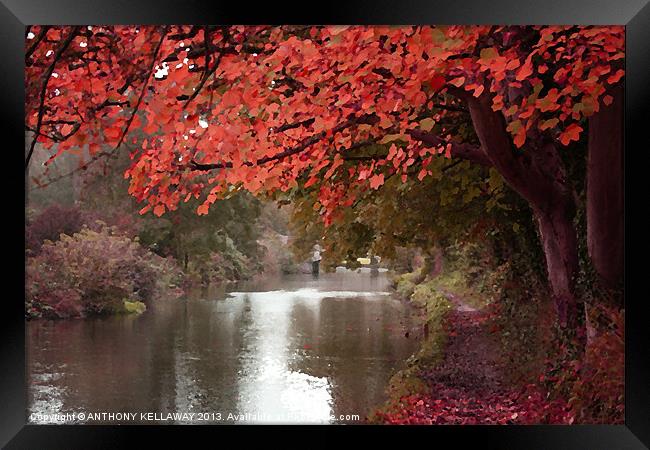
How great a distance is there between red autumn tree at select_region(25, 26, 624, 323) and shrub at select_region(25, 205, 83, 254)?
649 mm

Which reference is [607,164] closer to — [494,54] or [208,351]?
[494,54]

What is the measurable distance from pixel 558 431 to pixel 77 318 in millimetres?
4558

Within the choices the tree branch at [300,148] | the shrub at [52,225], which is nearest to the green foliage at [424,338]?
the tree branch at [300,148]

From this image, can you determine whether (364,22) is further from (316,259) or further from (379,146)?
(316,259)

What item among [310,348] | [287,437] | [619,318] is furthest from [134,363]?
[619,318]

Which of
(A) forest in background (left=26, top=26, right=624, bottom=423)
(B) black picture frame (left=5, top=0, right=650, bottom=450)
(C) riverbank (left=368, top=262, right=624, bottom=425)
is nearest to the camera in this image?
(B) black picture frame (left=5, top=0, right=650, bottom=450)

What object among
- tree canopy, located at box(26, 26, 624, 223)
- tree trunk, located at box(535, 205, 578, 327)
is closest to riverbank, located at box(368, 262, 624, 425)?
tree trunk, located at box(535, 205, 578, 327)

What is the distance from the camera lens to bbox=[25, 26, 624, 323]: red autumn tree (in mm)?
3621

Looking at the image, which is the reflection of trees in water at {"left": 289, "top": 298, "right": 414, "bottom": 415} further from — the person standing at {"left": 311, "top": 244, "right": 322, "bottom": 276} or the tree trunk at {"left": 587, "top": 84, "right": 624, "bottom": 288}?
the tree trunk at {"left": 587, "top": 84, "right": 624, "bottom": 288}

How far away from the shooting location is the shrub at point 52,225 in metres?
4.26

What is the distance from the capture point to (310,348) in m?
6.83

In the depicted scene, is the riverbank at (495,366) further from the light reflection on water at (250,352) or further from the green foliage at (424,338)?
the light reflection on water at (250,352)

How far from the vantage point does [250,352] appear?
6480 mm

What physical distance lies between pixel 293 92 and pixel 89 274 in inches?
123
